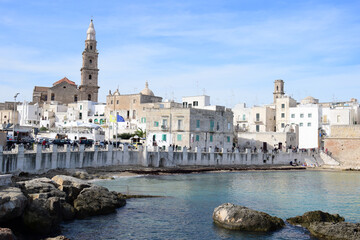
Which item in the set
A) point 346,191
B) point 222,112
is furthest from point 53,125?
point 346,191

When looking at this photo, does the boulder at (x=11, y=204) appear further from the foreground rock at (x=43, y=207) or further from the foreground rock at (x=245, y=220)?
the foreground rock at (x=245, y=220)

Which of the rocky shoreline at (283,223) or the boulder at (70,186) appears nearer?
the rocky shoreline at (283,223)

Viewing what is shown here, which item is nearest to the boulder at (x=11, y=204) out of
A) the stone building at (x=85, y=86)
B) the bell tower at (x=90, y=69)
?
the bell tower at (x=90, y=69)

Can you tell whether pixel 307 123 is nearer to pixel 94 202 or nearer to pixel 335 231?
pixel 335 231

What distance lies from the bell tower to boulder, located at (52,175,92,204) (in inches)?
2772

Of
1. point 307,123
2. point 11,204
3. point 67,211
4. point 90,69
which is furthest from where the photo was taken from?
point 90,69

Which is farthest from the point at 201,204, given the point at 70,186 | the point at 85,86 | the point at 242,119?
the point at 85,86

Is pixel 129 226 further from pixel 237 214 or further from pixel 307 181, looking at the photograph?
pixel 307 181

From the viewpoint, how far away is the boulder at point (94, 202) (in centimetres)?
2145

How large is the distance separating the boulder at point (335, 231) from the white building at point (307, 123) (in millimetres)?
47380

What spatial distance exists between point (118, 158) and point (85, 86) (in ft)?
177

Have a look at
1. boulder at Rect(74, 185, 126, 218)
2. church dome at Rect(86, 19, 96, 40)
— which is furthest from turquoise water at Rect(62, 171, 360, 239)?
church dome at Rect(86, 19, 96, 40)

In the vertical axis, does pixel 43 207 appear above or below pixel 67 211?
above

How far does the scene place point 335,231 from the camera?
18.0m
